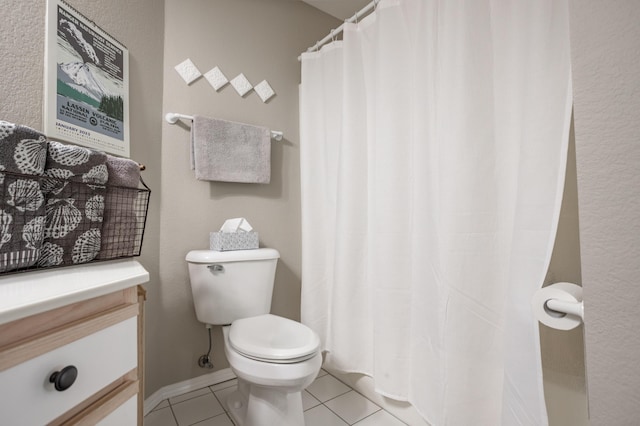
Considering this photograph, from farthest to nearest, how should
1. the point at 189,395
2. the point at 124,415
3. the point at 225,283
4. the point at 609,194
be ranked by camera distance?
the point at 189,395 < the point at 225,283 < the point at 124,415 < the point at 609,194

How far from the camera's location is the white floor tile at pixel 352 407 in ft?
4.37

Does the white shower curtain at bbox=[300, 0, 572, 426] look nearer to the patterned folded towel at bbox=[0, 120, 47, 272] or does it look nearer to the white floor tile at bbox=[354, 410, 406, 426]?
the white floor tile at bbox=[354, 410, 406, 426]

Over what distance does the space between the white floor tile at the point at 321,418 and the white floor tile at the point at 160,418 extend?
0.59 meters

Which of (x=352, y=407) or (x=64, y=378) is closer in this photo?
(x=64, y=378)

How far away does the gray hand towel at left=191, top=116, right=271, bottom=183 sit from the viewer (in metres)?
1.46

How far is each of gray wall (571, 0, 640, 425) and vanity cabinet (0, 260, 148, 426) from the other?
80cm

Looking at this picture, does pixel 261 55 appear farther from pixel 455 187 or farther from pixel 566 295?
pixel 566 295

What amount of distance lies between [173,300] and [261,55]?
58.0 inches

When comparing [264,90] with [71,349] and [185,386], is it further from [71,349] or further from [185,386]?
[185,386]

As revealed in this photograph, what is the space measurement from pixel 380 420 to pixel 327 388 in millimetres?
344

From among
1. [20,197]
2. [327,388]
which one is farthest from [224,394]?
[20,197]

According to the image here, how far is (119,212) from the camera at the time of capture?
2.81ft

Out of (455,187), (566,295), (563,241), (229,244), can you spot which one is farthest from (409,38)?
(229,244)

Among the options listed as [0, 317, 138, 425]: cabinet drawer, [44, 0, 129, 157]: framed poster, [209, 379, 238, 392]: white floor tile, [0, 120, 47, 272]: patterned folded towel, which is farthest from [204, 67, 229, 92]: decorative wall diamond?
[209, 379, 238, 392]: white floor tile
